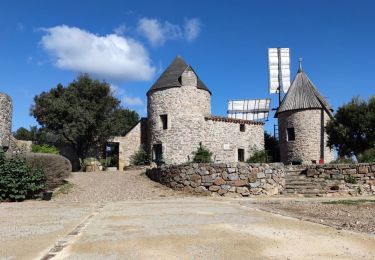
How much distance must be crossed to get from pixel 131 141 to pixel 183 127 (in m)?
5.28

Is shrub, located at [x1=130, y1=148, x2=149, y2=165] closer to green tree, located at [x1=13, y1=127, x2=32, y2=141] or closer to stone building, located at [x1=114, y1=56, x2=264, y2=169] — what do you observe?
stone building, located at [x1=114, y1=56, x2=264, y2=169]

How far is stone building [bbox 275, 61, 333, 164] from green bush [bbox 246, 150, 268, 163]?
5.55 ft

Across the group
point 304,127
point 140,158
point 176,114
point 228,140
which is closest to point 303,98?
point 304,127

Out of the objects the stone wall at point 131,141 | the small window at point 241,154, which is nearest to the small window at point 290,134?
the small window at point 241,154

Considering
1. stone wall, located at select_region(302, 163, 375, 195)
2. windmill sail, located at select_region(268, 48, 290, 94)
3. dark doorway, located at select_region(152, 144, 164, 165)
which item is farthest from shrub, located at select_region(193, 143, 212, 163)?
windmill sail, located at select_region(268, 48, 290, 94)

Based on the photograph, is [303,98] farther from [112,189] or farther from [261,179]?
[112,189]

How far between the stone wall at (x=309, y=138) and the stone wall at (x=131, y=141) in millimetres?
12139

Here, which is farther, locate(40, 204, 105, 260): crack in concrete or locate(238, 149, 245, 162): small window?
locate(238, 149, 245, 162): small window

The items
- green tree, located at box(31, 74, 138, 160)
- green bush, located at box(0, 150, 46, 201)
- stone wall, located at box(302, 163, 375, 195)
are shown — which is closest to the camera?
green bush, located at box(0, 150, 46, 201)

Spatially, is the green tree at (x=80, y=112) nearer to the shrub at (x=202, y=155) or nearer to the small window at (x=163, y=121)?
the small window at (x=163, y=121)

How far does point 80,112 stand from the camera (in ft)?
101

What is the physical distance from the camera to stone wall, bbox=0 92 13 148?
19078mm

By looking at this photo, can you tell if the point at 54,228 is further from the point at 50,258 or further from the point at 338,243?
the point at 338,243

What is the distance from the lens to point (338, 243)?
20.7 ft
